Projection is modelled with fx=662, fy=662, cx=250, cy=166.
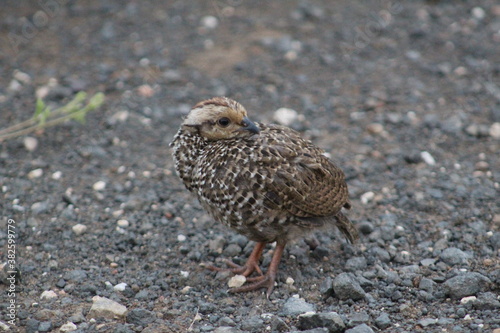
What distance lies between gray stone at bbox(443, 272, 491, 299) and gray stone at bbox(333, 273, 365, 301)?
0.60m

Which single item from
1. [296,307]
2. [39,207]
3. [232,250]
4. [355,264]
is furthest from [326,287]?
[39,207]

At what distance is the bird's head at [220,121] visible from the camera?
493cm

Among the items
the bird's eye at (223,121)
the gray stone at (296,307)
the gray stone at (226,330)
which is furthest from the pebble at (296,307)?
the bird's eye at (223,121)

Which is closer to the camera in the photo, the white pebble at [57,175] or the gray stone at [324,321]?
the gray stone at [324,321]

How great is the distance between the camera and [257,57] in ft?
27.7

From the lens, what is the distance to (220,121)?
4980mm

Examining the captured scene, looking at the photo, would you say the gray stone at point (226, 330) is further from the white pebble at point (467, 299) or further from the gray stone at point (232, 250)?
the white pebble at point (467, 299)

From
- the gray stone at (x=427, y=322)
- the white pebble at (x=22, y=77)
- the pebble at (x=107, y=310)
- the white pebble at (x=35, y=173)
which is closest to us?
the gray stone at (x=427, y=322)

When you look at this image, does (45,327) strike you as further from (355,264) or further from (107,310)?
(355,264)

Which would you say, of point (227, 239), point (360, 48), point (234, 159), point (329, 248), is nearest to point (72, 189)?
point (227, 239)

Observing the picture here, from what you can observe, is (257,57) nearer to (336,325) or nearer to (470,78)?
Answer: (470,78)

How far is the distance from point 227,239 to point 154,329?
4.67 feet

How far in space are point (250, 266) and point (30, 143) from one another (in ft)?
9.58

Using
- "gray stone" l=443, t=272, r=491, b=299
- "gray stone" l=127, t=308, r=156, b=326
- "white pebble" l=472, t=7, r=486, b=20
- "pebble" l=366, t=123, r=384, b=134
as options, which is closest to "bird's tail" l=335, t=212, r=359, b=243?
"gray stone" l=443, t=272, r=491, b=299
